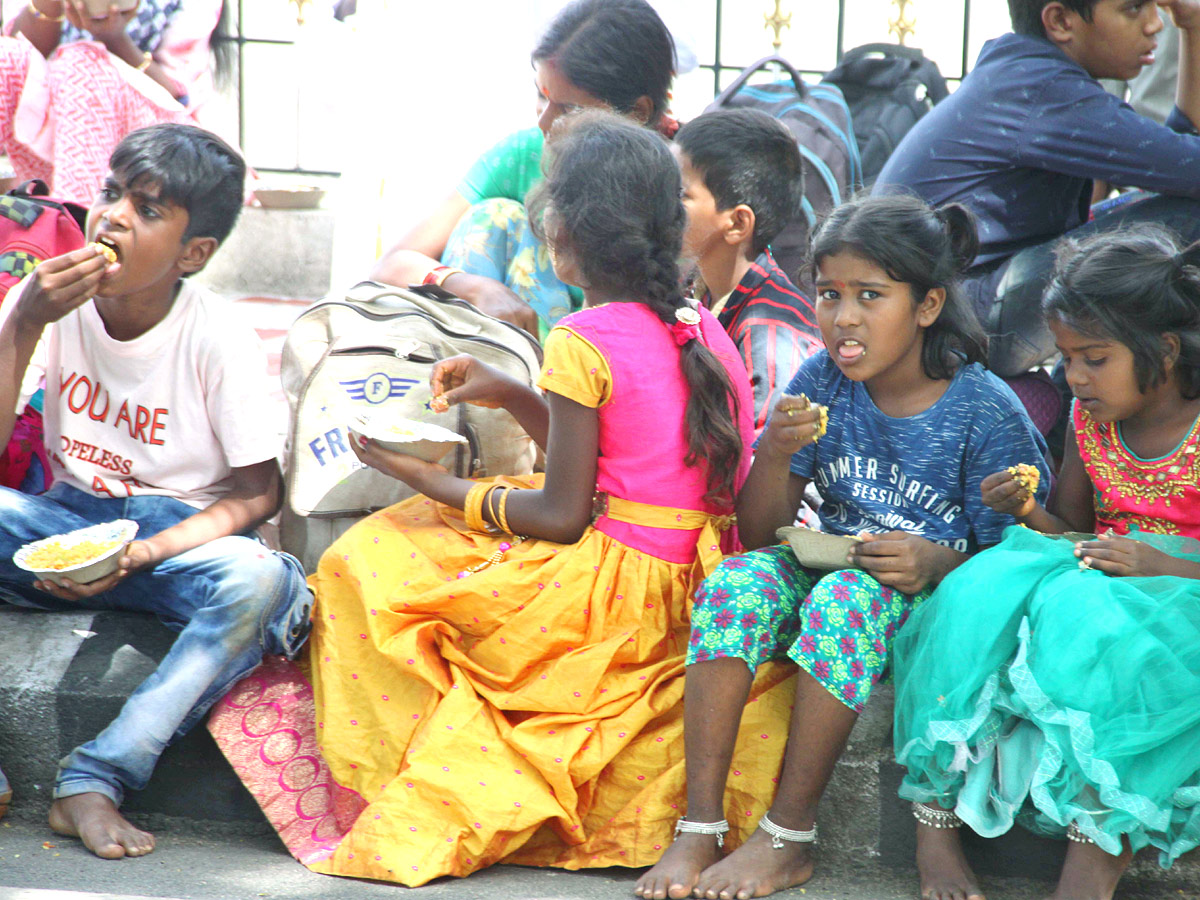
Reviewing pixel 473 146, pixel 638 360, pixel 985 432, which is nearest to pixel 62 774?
pixel 638 360

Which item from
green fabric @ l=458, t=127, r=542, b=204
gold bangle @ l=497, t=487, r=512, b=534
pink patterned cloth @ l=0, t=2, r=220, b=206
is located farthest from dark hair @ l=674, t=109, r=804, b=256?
pink patterned cloth @ l=0, t=2, r=220, b=206

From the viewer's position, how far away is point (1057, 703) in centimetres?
200

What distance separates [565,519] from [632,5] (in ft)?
5.34

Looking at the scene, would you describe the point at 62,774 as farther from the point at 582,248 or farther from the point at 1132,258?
the point at 1132,258

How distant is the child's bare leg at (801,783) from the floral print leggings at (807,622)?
0.11 feet

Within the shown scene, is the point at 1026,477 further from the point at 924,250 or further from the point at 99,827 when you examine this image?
the point at 99,827

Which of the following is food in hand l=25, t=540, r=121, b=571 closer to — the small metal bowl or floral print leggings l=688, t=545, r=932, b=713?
the small metal bowl

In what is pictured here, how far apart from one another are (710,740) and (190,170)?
168 centimetres

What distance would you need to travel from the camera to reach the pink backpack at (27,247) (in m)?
2.84

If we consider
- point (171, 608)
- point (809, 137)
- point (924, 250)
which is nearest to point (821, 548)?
point (924, 250)

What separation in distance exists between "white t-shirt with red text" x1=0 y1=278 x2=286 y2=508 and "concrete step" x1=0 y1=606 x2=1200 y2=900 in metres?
0.32

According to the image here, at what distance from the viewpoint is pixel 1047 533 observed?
236 cm

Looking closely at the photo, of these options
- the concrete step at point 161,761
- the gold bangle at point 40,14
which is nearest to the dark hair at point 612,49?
the concrete step at point 161,761

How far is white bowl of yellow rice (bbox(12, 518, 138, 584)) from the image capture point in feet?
7.66
